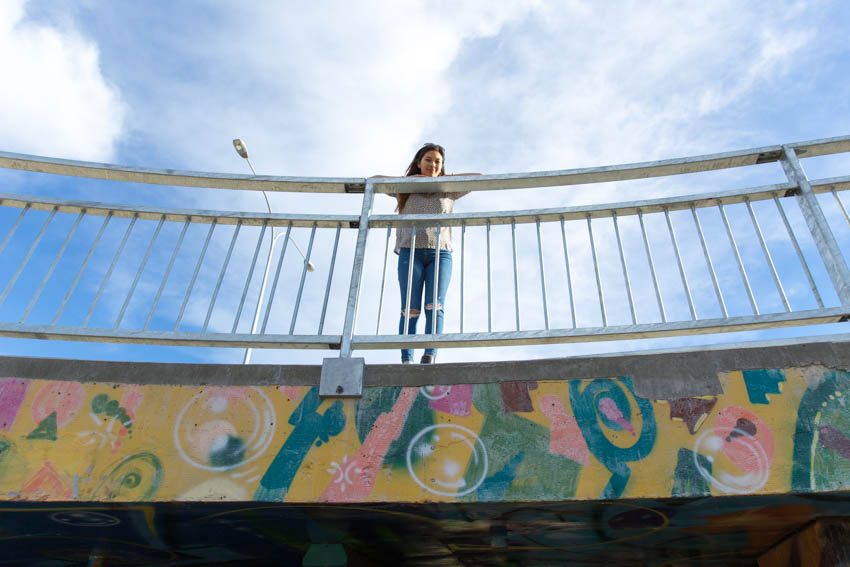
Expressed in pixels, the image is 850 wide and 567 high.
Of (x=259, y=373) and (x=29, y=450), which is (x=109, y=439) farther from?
(x=259, y=373)

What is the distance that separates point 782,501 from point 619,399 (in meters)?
0.78

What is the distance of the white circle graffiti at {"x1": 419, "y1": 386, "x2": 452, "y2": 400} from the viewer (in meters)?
2.62

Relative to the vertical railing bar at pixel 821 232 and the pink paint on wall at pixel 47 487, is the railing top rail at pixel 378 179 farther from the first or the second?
the pink paint on wall at pixel 47 487

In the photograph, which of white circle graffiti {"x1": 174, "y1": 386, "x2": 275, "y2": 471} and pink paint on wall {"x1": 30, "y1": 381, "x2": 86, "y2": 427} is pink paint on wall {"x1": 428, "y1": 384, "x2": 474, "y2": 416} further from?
pink paint on wall {"x1": 30, "y1": 381, "x2": 86, "y2": 427}

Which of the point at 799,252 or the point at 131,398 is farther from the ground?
the point at 799,252

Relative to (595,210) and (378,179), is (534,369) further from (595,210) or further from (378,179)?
(378,179)

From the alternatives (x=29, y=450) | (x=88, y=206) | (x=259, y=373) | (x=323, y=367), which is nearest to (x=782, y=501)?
(x=323, y=367)

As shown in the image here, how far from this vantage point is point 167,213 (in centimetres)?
308

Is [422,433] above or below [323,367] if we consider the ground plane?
below

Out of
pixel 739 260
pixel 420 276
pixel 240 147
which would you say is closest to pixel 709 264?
pixel 739 260

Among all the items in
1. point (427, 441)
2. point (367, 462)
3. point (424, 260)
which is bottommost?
point (367, 462)

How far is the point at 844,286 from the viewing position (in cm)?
253

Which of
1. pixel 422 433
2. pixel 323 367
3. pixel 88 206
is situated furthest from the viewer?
pixel 88 206

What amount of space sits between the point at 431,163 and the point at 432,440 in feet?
8.73
